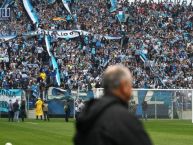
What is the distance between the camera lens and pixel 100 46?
6119cm

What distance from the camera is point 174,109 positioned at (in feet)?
159

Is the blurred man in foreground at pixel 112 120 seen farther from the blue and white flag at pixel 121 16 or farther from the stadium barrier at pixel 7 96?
the blue and white flag at pixel 121 16

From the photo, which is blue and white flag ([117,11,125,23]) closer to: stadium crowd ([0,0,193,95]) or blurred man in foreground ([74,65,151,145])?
stadium crowd ([0,0,193,95])

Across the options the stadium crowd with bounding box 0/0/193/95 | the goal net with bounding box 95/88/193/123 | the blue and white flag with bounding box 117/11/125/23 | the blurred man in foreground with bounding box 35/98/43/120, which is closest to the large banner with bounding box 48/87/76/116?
the stadium crowd with bounding box 0/0/193/95

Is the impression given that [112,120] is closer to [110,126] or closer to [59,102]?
[110,126]

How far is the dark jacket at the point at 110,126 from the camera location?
5.32m


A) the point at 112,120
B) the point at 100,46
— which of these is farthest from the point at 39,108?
the point at 112,120

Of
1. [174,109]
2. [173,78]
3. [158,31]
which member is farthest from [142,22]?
[174,109]

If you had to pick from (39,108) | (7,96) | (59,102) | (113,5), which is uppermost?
(113,5)

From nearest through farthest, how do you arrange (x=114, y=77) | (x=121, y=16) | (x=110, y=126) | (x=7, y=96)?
1. (x=110, y=126)
2. (x=114, y=77)
3. (x=7, y=96)
4. (x=121, y=16)

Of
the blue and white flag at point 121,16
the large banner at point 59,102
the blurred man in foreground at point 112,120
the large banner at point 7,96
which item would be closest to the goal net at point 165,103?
the large banner at point 59,102

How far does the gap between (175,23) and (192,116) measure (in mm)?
23858

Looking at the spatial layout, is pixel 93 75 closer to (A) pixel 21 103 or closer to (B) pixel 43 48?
(B) pixel 43 48

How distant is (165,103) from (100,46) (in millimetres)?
13874
